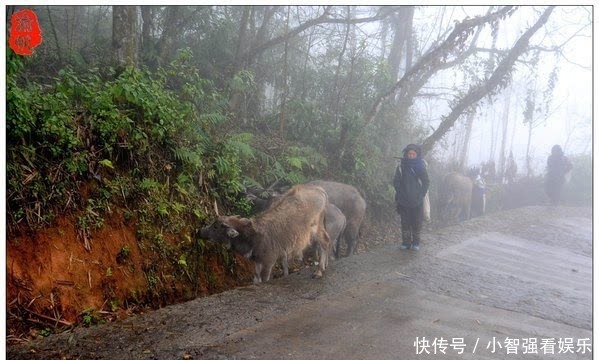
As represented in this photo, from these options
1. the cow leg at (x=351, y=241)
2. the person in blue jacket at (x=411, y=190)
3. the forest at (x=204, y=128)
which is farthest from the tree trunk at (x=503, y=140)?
the cow leg at (x=351, y=241)

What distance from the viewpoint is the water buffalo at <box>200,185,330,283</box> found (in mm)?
6043

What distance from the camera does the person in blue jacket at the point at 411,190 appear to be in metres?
7.45

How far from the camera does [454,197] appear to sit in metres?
13.5

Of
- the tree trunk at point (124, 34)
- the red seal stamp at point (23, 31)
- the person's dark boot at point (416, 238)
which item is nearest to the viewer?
the red seal stamp at point (23, 31)

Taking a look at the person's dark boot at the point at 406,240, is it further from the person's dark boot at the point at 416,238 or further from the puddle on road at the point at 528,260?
the puddle on road at the point at 528,260

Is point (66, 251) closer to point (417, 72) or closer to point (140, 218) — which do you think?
point (140, 218)

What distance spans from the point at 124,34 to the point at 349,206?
4791 millimetres

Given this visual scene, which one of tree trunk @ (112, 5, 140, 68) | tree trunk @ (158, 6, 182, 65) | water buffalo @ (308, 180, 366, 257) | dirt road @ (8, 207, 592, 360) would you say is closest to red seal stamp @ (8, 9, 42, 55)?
dirt road @ (8, 207, 592, 360)

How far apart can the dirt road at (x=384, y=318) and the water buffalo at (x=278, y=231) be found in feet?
1.43

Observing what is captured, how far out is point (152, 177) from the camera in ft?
18.8

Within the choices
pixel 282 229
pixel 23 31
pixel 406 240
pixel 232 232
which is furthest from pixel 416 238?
pixel 23 31

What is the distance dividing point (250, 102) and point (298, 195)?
4072 mm

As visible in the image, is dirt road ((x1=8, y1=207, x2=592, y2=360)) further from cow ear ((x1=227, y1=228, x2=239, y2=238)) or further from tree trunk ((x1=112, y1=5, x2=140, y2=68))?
tree trunk ((x1=112, y1=5, x2=140, y2=68))

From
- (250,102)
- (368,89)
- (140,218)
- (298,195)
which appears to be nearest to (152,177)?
(140,218)
